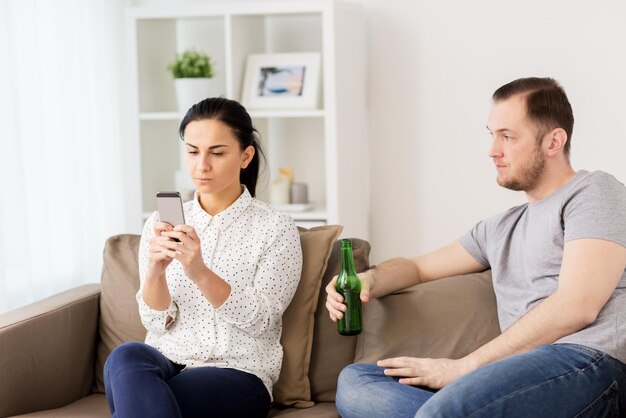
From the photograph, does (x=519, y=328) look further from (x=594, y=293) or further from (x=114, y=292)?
(x=114, y=292)

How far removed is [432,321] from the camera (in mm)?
2418

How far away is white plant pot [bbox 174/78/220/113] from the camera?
13.0 feet

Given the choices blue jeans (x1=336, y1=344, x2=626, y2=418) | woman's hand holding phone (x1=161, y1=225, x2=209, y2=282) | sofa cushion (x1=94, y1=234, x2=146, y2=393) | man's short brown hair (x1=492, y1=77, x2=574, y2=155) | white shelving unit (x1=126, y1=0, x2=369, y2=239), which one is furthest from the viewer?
white shelving unit (x1=126, y1=0, x2=369, y2=239)

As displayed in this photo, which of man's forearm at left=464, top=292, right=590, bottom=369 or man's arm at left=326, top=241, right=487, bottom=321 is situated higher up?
man's arm at left=326, top=241, right=487, bottom=321

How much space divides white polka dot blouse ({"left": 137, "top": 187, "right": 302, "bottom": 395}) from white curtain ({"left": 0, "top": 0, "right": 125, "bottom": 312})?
1.03 m

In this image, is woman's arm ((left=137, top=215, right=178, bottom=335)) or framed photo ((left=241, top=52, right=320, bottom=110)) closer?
woman's arm ((left=137, top=215, right=178, bottom=335))

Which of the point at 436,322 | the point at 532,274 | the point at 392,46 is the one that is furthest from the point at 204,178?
the point at 392,46

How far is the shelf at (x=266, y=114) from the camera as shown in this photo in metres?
3.87

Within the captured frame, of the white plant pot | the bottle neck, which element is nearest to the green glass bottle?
the bottle neck

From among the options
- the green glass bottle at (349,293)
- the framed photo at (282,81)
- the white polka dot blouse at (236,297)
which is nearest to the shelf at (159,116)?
the framed photo at (282,81)

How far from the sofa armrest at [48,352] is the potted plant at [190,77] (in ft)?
4.72

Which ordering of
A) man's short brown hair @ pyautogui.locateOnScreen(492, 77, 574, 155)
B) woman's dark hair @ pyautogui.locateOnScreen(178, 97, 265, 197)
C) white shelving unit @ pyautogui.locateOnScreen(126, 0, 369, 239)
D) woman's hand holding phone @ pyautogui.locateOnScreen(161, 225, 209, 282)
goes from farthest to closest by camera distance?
white shelving unit @ pyautogui.locateOnScreen(126, 0, 369, 239) → woman's dark hair @ pyautogui.locateOnScreen(178, 97, 265, 197) → man's short brown hair @ pyautogui.locateOnScreen(492, 77, 574, 155) → woman's hand holding phone @ pyautogui.locateOnScreen(161, 225, 209, 282)

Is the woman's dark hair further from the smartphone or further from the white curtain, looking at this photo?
the white curtain

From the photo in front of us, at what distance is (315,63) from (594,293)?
6.86 feet
